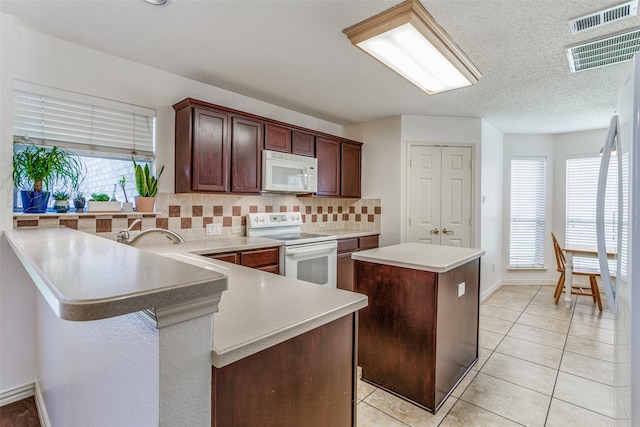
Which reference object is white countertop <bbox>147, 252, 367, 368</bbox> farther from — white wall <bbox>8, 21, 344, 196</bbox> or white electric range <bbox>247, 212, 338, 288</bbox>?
white wall <bbox>8, 21, 344, 196</bbox>

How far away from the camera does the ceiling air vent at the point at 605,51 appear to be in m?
2.13

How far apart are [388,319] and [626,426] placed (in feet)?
3.87

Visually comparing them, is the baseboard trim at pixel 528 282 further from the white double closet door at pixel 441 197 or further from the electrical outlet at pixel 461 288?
the electrical outlet at pixel 461 288

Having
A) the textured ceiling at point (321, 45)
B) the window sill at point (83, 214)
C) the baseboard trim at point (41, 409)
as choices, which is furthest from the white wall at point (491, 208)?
the baseboard trim at point (41, 409)

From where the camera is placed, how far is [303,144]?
3.66 metres

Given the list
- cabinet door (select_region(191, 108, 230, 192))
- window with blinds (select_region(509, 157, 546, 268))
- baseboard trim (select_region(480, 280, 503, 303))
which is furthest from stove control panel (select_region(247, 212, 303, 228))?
window with blinds (select_region(509, 157, 546, 268))

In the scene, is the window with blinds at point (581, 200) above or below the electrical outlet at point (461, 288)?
above

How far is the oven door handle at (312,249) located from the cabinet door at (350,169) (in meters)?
0.97

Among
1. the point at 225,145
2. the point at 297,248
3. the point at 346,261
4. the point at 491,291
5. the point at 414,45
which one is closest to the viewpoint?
the point at 414,45

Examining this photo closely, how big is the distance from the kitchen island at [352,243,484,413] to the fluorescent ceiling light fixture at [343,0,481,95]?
128 cm

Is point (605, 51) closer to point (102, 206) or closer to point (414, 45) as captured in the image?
point (414, 45)

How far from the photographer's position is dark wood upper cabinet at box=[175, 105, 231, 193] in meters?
2.64

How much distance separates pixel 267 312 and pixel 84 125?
2.41m

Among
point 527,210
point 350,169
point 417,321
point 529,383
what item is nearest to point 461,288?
point 417,321
